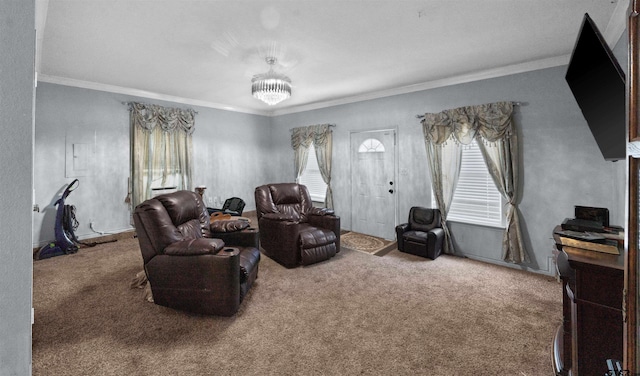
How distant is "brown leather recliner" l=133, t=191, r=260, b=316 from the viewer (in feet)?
8.02

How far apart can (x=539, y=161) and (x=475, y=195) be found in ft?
2.90

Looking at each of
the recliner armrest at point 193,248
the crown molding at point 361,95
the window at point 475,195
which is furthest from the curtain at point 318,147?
the recliner armrest at point 193,248

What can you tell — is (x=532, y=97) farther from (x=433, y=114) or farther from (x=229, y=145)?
(x=229, y=145)

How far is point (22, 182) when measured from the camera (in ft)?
2.57

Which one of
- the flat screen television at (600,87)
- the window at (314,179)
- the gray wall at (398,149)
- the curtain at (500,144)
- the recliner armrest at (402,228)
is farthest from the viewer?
the window at (314,179)

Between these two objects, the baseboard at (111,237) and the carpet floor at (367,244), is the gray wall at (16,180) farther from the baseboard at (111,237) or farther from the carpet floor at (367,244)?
the baseboard at (111,237)

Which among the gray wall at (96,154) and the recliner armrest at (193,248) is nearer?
the recliner armrest at (193,248)

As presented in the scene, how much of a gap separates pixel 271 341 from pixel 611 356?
2.05 metres

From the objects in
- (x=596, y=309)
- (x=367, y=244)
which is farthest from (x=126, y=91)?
(x=596, y=309)

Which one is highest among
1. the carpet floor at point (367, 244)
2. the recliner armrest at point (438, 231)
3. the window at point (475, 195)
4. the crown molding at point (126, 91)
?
the crown molding at point (126, 91)

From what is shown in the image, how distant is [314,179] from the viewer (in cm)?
639

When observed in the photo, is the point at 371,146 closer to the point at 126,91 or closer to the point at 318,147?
the point at 318,147

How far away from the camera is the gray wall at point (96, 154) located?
419 cm

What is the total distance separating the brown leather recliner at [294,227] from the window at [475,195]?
1.93m
